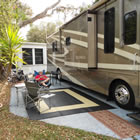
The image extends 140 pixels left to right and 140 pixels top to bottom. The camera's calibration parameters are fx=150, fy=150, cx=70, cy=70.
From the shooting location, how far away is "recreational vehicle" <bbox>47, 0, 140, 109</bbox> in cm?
349

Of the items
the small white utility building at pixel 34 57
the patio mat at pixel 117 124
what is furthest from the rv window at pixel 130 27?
the small white utility building at pixel 34 57

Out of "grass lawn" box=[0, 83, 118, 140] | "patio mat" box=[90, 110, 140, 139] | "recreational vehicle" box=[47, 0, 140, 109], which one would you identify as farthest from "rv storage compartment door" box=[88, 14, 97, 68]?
"grass lawn" box=[0, 83, 118, 140]

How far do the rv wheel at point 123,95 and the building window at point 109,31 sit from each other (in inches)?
38.5

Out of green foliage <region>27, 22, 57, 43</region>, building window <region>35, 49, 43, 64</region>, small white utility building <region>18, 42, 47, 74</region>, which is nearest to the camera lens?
small white utility building <region>18, 42, 47, 74</region>

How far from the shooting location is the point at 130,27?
140 inches

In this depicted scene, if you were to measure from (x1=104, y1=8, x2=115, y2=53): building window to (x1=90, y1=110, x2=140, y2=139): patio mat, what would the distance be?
1718 mm

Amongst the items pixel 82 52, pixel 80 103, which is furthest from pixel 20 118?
pixel 82 52

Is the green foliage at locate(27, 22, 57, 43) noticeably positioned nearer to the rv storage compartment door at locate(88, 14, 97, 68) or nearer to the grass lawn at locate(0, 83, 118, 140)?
the rv storage compartment door at locate(88, 14, 97, 68)

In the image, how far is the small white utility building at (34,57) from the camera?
12.1 metres

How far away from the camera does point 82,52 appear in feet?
17.3

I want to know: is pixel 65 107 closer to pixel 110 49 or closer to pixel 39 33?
pixel 110 49

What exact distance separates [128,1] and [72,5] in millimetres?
12121

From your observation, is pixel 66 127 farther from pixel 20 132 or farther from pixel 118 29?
pixel 118 29

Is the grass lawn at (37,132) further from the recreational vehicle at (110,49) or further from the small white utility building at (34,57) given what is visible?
the small white utility building at (34,57)
